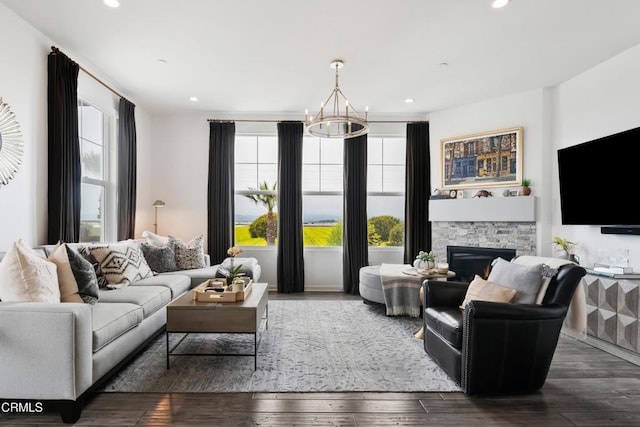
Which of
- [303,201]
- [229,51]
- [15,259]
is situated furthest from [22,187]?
[303,201]

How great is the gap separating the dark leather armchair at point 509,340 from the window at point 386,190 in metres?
3.26

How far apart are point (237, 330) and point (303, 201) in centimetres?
314

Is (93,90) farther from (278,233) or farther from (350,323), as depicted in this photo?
(350,323)

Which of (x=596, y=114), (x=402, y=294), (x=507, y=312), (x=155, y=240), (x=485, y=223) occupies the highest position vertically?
(x=596, y=114)

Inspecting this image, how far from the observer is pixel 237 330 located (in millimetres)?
2451

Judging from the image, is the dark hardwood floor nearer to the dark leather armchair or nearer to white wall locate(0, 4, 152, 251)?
the dark leather armchair

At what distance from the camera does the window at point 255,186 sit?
17.7 ft

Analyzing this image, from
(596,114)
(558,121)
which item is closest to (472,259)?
(558,121)

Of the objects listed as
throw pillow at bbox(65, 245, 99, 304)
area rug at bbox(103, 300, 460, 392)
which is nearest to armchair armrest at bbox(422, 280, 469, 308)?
area rug at bbox(103, 300, 460, 392)

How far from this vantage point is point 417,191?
Result: 5254 millimetres

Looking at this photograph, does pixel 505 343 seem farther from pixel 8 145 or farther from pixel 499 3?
pixel 8 145

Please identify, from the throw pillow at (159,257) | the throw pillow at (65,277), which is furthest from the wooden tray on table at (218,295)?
the throw pillow at (159,257)

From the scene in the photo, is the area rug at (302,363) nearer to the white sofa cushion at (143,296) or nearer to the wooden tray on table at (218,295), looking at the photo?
the white sofa cushion at (143,296)

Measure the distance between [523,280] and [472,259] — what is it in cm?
249
